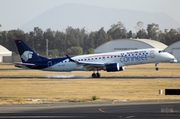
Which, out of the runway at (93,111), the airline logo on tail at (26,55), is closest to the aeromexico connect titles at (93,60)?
the airline logo on tail at (26,55)

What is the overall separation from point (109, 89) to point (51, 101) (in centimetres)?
1225

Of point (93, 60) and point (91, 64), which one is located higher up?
point (93, 60)

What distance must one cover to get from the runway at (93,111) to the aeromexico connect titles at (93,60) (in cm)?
3074

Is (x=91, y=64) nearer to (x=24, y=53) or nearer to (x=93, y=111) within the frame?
(x=24, y=53)

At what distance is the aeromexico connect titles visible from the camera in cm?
6189

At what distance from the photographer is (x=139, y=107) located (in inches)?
1121

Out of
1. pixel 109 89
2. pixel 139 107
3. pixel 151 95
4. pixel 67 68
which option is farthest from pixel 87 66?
pixel 139 107

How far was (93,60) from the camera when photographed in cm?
6328

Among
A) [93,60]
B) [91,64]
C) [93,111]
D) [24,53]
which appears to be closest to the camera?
[93,111]

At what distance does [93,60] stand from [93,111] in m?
36.8

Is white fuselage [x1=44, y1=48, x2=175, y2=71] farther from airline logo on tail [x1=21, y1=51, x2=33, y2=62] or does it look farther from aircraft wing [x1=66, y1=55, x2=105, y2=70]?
airline logo on tail [x1=21, y1=51, x2=33, y2=62]

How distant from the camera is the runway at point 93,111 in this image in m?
24.1

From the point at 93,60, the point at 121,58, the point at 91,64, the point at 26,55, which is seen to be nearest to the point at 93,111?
the point at 91,64

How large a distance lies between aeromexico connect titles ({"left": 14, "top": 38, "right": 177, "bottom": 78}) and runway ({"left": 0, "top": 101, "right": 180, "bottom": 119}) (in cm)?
3074
